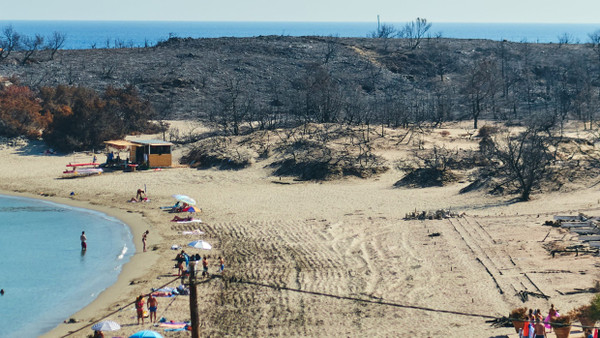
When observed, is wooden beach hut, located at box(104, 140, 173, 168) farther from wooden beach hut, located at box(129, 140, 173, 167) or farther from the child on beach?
the child on beach

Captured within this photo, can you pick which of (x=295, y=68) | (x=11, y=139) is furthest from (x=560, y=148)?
(x=295, y=68)

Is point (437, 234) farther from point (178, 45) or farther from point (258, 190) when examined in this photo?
point (178, 45)

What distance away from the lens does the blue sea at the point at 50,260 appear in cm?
2098

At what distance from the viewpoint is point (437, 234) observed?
960 inches

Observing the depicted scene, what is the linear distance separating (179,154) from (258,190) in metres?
10.8

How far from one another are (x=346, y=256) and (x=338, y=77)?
48.2 meters

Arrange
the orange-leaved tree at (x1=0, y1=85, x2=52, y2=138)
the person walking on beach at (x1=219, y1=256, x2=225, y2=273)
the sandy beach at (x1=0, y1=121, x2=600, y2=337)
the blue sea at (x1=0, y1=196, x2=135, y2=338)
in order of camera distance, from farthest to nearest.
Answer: the orange-leaved tree at (x1=0, y1=85, x2=52, y2=138) → the person walking on beach at (x1=219, y1=256, x2=225, y2=273) → the blue sea at (x1=0, y1=196, x2=135, y2=338) → the sandy beach at (x1=0, y1=121, x2=600, y2=337)

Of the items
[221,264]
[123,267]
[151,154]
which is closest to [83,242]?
[123,267]

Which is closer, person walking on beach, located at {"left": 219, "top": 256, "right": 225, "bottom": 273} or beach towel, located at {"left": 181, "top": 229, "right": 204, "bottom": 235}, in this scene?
person walking on beach, located at {"left": 219, "top": 256, "right": 225, "bottom": 273}

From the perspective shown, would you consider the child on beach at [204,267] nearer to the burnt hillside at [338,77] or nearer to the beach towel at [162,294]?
the beach towel at [162,294]

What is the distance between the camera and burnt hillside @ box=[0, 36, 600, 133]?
53281 mm

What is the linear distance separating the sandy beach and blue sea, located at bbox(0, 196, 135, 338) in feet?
2.51

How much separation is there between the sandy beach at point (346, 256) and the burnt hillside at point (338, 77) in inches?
557

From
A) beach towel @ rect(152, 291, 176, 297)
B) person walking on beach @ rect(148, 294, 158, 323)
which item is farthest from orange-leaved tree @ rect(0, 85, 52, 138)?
person walking on beach @ rect(148, 294, 158, 323)
